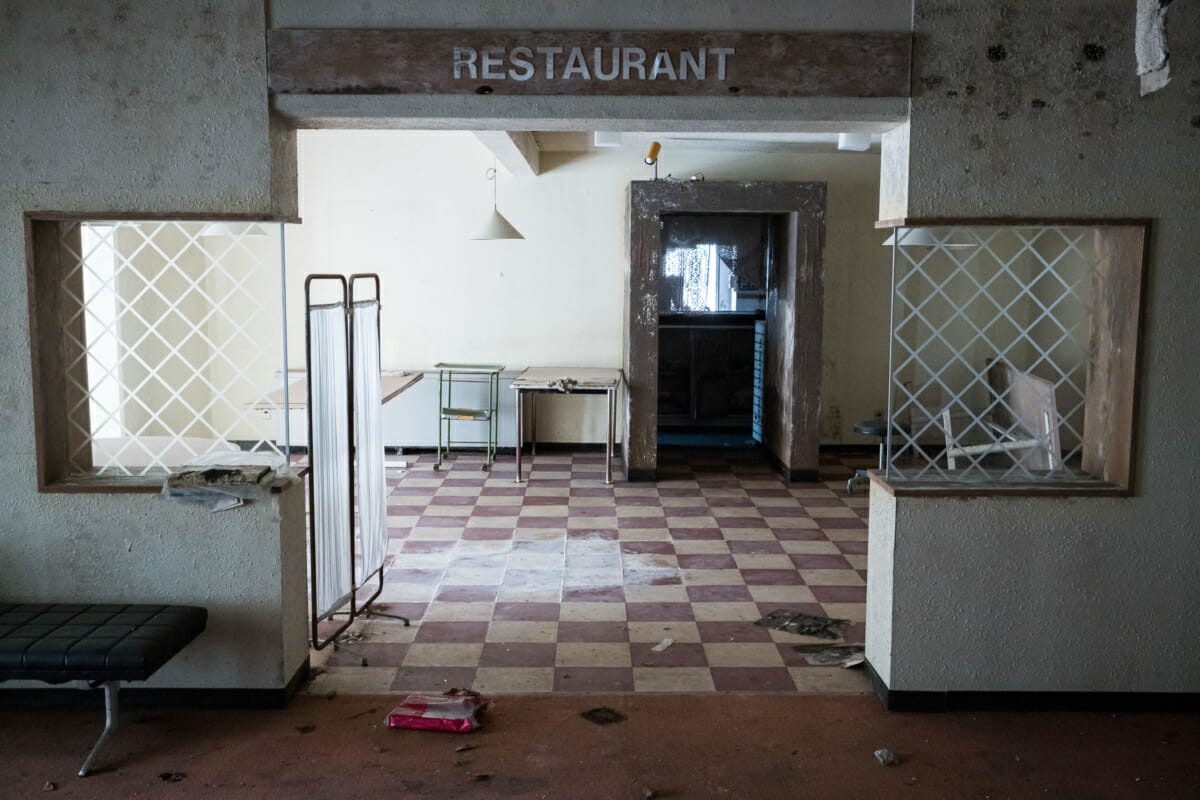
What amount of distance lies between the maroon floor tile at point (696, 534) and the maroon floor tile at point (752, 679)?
89.6 inches

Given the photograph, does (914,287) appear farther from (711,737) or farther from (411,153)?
(711,737)

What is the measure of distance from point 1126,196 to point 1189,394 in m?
0.91

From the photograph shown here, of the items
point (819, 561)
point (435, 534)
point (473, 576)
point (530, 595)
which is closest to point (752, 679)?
point (530, 595)

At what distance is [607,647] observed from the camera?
5.06 metres

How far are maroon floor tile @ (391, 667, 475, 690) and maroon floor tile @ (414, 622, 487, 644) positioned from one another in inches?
14.1

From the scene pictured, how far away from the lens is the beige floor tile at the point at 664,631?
519cm

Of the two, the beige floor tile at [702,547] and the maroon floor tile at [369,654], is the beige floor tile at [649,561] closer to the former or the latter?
the beige floor tile at [702,547]

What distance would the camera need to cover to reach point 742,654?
4.99 m

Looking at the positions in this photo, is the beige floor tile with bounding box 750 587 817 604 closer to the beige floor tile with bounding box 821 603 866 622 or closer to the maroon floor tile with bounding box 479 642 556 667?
the beige floor tile with bounding box 821 603 866 622

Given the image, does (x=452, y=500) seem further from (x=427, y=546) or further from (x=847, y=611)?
(x=847, y=611)

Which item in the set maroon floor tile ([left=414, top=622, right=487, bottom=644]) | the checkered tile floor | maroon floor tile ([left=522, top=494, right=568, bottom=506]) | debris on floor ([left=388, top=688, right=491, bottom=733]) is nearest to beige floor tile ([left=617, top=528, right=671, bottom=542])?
the checkered tile floor

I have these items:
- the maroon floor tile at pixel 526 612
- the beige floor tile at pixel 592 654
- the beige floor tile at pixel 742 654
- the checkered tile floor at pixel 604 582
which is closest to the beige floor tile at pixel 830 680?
the checkered tile floor at pixel 604 582

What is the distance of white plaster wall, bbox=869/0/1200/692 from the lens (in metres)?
4.16

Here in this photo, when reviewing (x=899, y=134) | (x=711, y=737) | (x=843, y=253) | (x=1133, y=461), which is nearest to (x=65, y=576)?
(x=711, y=737)
